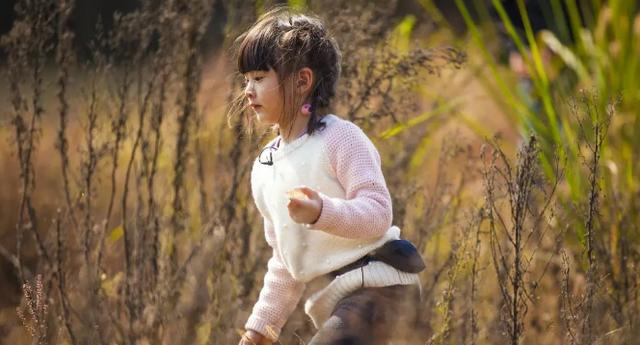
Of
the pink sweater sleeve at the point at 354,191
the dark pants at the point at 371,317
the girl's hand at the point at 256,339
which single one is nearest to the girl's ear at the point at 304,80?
the pink sweater sleeve at the point at 354,191

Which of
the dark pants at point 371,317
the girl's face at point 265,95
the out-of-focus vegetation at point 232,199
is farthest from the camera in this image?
the out-of-focus vegetation at point 232,199

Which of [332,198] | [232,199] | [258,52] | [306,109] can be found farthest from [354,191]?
[232,199]

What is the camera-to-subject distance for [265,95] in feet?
8.29

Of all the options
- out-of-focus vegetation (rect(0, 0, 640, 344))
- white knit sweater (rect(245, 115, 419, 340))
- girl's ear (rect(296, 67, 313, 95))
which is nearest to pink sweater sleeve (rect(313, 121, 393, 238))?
white knit sweater (rect(245, 115, 419, 340))

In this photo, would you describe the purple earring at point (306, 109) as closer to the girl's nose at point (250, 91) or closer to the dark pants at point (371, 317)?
the girl's nose at point (250, 91)

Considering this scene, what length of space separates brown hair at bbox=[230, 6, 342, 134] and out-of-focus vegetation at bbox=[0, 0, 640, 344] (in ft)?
0.93

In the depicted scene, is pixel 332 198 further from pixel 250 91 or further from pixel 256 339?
pixel 256 339

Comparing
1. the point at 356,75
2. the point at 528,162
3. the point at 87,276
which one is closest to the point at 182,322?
the point at 87,276

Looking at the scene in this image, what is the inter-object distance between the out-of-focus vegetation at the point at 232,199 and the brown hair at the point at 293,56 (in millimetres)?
284

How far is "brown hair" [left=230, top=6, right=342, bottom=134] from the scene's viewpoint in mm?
2529

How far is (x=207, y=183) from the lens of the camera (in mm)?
5230

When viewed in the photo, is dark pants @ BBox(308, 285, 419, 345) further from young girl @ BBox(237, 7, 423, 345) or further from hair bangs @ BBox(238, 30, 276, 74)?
hair bangs @ BBox(238, 30, 276, 74)

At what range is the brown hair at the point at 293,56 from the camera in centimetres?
253

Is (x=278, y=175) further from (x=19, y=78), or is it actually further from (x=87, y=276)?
(x=19, y=78)
